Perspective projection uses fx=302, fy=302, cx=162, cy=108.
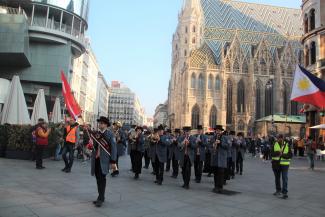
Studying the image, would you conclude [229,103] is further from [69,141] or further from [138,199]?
[138,199]

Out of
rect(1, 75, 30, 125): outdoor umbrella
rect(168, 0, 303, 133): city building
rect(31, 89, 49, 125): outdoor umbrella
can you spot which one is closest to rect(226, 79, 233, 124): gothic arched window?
rect(168, 0, 303, 133): city building

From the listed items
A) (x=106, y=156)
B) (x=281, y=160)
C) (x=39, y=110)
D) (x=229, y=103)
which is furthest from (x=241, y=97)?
(x=106, y=156)

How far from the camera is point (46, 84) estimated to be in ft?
123

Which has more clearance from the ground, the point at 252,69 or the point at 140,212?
the point at 252,69

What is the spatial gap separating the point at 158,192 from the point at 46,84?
3304 cm

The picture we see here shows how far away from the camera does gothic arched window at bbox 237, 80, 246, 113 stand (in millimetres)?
70662

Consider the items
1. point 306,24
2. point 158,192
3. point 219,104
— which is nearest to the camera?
point 158,192

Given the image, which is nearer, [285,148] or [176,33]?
[285,148]

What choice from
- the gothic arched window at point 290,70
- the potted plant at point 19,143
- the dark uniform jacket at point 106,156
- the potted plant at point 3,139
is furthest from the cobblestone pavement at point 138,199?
the gothic arched window at point 290,70

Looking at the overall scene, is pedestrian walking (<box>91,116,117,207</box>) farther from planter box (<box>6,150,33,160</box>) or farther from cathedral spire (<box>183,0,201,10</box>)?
cathedral spire (<box>183,0,201,10</box>)

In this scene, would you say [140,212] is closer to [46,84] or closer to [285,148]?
[285,148]

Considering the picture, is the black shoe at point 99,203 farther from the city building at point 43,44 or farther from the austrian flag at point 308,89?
the city building at point 43,44

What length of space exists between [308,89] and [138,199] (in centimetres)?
825

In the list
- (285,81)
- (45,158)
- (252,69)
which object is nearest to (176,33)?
(252,69)
